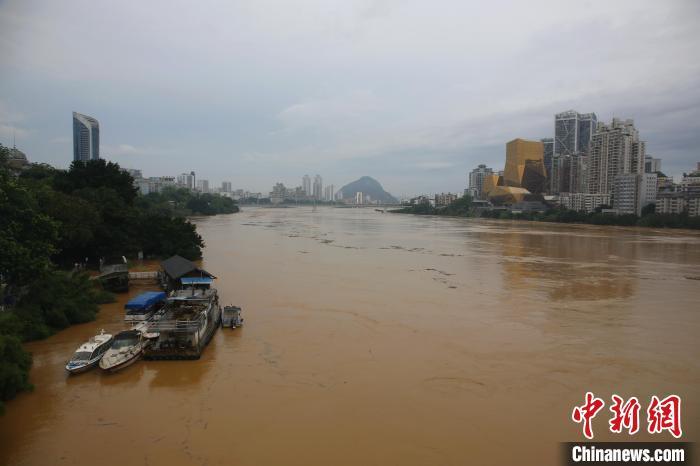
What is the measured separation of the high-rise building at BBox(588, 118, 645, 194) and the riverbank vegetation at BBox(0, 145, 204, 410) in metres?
60.9

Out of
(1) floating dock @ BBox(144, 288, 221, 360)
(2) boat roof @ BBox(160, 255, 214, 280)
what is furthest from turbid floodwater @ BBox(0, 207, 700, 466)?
(2) boat roof @ BBox(160, 255, 214, 280)

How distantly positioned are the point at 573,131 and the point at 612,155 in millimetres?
36732

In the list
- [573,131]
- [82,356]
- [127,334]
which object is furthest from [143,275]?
[573,131]

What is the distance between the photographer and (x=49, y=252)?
867 centimetres

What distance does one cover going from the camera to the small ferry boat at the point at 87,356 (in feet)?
22.5

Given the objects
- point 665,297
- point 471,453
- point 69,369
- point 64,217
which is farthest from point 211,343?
point 665,297

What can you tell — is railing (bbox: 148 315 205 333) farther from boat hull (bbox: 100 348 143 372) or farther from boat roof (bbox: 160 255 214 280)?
boat roof (bbox: 160 255 214 280)

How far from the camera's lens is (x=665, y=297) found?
13.3 metres

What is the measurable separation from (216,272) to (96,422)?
11.0m

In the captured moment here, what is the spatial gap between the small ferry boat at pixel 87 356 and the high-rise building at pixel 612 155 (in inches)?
2558

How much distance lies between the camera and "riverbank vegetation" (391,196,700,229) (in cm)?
4275

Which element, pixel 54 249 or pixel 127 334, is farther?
pixel 54 249

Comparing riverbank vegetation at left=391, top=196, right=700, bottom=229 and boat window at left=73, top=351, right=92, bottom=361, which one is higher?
riverbank vegetation at left=391, top=196, right=700, bottom=229

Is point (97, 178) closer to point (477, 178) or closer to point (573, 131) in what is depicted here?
point (573, 131)
